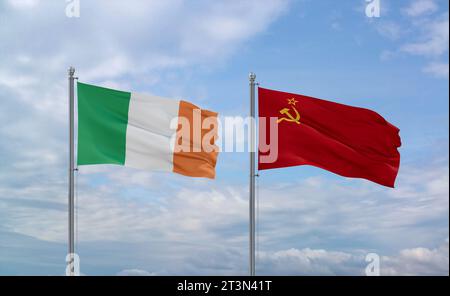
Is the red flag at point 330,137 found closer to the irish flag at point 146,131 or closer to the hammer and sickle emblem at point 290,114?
the hammer and sickle emblem at point 290,114

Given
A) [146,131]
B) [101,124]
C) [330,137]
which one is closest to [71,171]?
[101,124]

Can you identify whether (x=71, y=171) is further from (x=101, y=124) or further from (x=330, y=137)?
(x=330, y=137)

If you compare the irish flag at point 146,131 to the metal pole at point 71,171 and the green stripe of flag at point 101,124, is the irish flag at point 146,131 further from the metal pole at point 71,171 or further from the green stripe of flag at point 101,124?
the metal pole at point 71,171

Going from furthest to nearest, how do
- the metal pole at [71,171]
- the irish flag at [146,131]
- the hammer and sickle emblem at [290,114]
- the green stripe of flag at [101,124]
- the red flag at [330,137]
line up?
the hammer and sickle emblem at [290,114]
the red flag at [330,137]
the irish flag at [146,131]
the green stripe of flag at [101,124]
the metal pole at [71,171]

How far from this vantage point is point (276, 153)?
1775 cm

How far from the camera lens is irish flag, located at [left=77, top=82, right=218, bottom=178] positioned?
1766cm

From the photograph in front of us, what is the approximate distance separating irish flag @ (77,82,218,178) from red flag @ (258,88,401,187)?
5.37ft

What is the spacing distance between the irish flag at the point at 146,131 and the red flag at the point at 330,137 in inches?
64.4

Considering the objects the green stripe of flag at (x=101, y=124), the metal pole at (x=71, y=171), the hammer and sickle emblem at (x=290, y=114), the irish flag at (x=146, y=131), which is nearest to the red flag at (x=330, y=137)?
the hammer and sickle emblem at (x=290, y=114)

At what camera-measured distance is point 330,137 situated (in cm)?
1858

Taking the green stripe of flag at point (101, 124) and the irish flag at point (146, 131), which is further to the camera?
the irish flag at point (146, 131)

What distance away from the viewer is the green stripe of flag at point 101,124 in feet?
57.4

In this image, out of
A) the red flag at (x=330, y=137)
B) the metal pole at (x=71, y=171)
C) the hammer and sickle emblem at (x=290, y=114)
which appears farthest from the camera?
the hammer and sickle emblem at (x=290, y=114)
